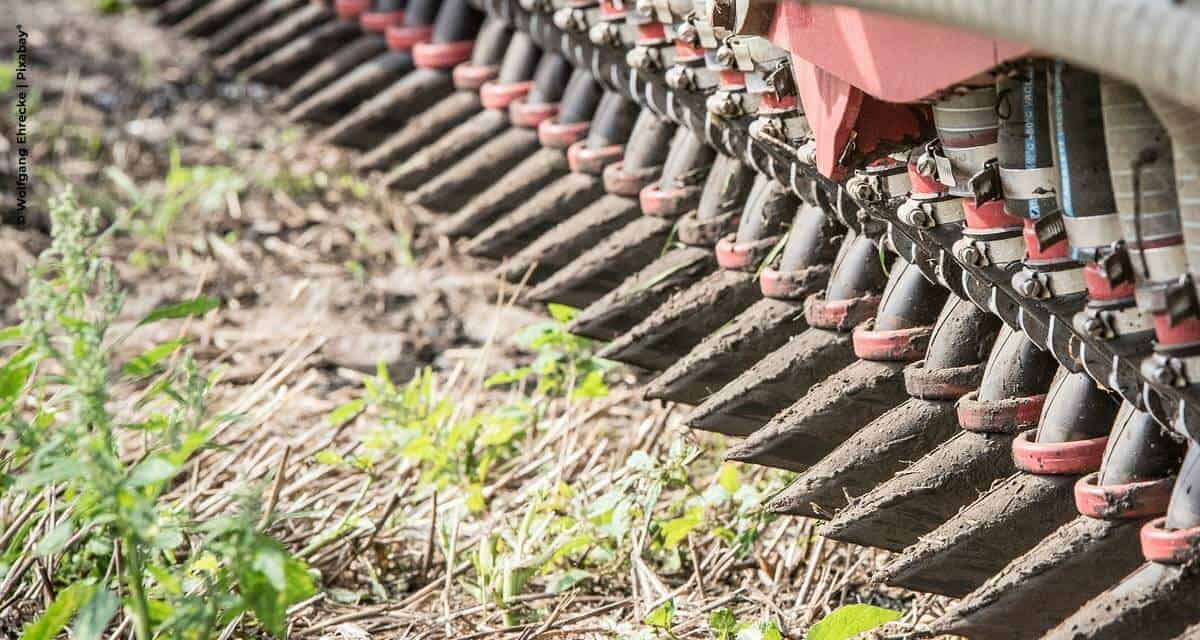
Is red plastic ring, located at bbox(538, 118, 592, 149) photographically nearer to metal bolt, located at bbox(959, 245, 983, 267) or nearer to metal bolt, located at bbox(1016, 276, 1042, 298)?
metal bolt, located at bbox(959, 245, 983, 267)

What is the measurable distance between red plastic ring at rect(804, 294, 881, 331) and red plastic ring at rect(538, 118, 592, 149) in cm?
90

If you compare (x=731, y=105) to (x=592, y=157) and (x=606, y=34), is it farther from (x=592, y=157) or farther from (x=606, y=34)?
(x=592, y=157)

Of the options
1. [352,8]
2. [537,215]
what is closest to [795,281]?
[537,215]

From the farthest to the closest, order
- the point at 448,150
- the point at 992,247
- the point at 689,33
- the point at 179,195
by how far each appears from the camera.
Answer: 1. the point at 179,195
2. the point at 448,150
3. the point at 689,33
4. the point at 992,247

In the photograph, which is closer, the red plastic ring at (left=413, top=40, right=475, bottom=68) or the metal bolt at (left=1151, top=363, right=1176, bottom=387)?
the metal bolt at (left=1151, top=363, right=1176, bottom=387)

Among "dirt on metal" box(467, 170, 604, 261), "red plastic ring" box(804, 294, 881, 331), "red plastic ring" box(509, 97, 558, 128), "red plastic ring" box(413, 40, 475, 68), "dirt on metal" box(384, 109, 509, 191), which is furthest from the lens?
"red plastic ring" box(413, 40, 475, 68)

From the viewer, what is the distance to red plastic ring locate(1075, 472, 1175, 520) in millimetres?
1386

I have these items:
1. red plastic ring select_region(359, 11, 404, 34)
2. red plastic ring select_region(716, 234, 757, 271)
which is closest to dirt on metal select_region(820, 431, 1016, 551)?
red plastic ring select_region(716, 234, 757, 271)

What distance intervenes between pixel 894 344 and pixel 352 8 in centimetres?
194

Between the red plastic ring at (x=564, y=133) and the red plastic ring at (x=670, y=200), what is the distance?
0.36 metres

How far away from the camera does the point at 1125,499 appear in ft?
4.59

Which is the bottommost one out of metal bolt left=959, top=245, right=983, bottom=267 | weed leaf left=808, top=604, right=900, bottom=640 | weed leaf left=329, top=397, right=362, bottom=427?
weed leaf left=329, top=397, right=362, bottom=427

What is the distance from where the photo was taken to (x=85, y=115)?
4.23m

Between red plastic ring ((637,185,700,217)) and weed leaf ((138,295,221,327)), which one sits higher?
weed leaf ((138,295,221,327))
